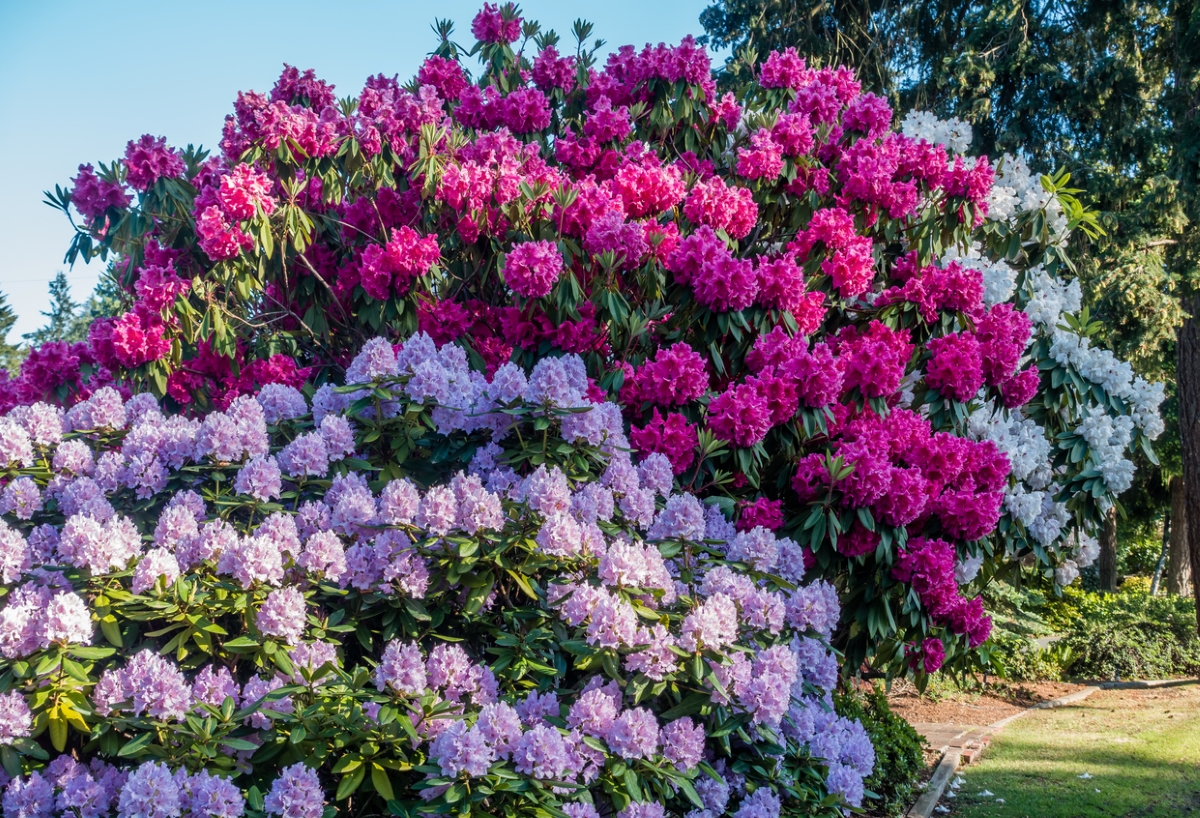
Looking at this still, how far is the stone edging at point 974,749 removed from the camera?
20.5ft

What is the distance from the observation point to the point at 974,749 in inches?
316

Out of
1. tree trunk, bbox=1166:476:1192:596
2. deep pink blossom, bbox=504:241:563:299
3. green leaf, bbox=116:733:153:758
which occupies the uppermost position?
deep pink blossom, bbox=504:241:563:299

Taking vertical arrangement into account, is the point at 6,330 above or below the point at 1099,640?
above

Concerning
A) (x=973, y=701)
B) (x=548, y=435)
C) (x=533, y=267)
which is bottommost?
(x=973, y=701)

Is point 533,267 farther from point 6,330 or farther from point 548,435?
point 6,330

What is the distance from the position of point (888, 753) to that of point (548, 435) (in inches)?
153

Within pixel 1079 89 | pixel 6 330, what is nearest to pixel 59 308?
pixel 6 330

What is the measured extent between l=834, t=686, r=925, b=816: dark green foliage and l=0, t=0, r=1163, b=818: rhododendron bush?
1.20m

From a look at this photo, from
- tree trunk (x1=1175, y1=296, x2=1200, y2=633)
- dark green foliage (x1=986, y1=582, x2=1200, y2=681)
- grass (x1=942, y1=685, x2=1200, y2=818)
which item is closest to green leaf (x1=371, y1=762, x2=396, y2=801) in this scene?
grass (x1=942, y1=685, x2=1200, y2=818)

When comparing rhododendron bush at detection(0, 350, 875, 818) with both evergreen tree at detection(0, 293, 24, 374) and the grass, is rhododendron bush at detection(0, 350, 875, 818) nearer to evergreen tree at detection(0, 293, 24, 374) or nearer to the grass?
the grass

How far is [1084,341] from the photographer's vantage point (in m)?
5.18

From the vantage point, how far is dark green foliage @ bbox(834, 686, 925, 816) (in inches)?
226

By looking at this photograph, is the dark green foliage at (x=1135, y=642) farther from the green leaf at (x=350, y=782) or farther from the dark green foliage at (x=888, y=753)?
the green leaf at (x=350, y=782)

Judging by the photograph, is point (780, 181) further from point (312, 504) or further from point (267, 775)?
point (267, 775)
